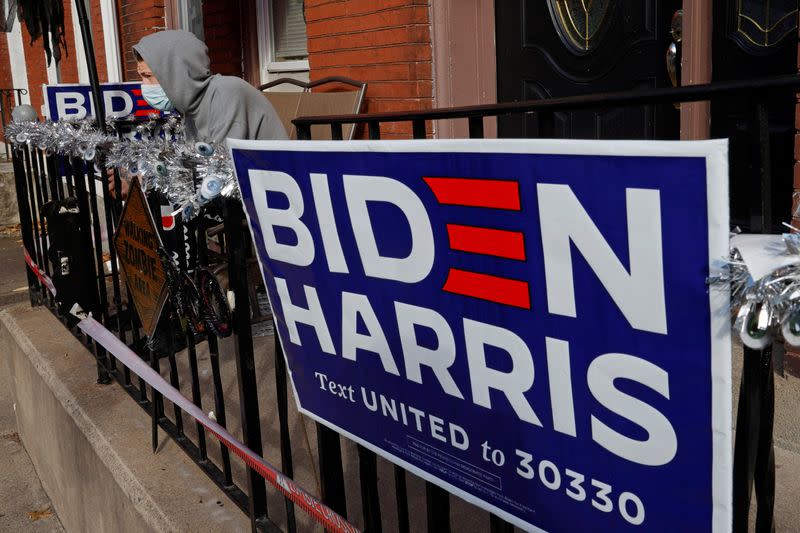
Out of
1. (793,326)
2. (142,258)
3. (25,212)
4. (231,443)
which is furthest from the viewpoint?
(25,212)

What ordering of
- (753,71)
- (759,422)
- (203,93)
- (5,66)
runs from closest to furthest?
(759,422), (753,71), (203,93), (5,66)

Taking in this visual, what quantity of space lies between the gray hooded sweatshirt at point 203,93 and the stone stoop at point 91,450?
1342mm

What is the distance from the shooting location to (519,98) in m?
4.80

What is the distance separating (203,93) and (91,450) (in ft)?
6.56

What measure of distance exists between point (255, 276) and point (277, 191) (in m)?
2.86

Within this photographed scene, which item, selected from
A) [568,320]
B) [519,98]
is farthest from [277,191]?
[519,98]

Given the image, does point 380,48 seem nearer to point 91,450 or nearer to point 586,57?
point 586,57

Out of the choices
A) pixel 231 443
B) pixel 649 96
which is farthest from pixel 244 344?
pixel 649 96

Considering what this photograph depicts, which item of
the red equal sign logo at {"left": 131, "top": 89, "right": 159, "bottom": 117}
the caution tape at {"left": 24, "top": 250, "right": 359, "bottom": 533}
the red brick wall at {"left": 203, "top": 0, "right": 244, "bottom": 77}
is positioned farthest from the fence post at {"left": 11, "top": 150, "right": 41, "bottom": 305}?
the red brick wall at {"left": 203, "top": 0, "right": 244, "bottom": 77}

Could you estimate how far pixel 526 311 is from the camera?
1.32m

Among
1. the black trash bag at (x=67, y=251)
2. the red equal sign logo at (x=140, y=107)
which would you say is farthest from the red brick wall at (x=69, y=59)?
the black trash bag at (x=67, y=251)

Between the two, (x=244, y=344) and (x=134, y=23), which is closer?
(x=244, y=344)

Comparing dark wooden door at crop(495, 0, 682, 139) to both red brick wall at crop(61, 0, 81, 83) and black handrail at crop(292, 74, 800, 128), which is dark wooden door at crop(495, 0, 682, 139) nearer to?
black handrail at crop(292, 74, 800, 128)

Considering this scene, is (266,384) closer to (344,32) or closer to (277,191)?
(277,191)
